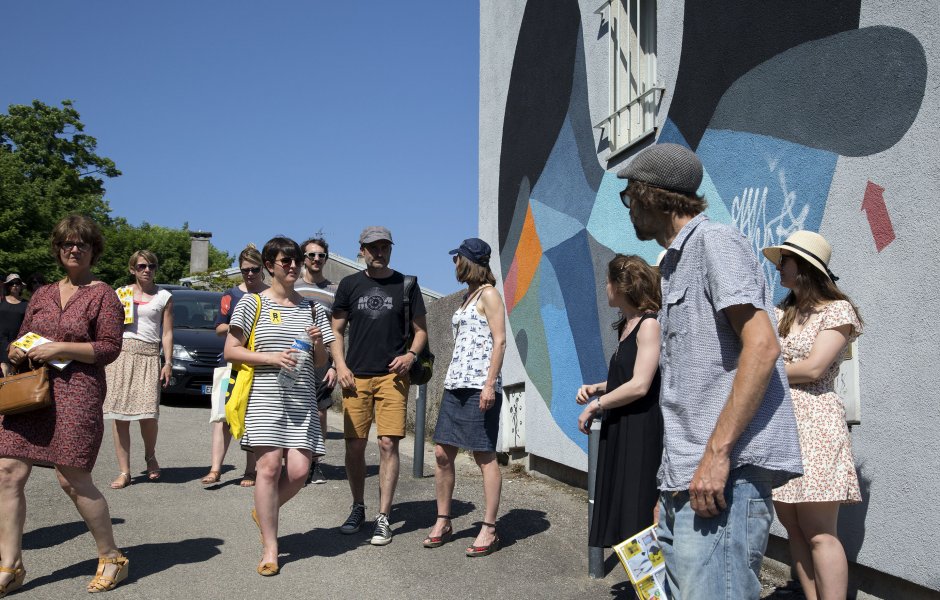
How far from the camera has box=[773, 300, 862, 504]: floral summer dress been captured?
12.7 feet

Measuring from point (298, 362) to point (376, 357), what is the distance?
0.91m

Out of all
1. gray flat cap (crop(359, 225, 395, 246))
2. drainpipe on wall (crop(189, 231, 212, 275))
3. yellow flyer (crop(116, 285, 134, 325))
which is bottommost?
yellow flyer (crop(116, 285, 134, 325))

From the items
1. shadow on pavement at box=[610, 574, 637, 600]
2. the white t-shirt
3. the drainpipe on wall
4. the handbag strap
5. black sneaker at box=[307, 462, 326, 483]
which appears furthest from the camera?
the drainpipe on wall

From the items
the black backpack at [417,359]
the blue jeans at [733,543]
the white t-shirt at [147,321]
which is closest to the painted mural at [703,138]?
the black backpack at [417,359]

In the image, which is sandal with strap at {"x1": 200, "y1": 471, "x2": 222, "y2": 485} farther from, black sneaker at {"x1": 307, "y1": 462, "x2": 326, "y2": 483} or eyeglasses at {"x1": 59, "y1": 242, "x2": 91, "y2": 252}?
eyeglasses at {"x1": 59, "y1": 242, "x2": 91, "y2": 252}

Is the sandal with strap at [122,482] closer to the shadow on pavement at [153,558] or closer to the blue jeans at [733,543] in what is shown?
the shadow on pavement at [153,558]

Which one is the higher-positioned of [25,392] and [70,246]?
[70,246]

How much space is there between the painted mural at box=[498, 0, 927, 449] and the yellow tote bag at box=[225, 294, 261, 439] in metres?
2.87

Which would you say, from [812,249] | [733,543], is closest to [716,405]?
[733,543]

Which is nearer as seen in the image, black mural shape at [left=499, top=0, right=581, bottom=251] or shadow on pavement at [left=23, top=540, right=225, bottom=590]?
shadow on pavement at [left=23, top=540, right=225, bottom=590]

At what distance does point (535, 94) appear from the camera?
885cm

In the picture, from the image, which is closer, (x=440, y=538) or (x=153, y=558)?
(x=153, y=558)

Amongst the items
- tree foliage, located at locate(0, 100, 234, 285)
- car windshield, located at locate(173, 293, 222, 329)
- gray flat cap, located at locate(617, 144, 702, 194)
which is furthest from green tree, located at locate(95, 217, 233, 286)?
gray flat cap, located at locate(617, 144, 702, 194)

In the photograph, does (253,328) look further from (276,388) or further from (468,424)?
(468,424)
